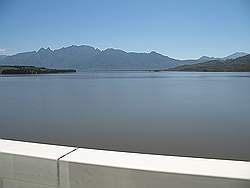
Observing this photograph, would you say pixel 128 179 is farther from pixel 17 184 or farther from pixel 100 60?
pixel 100 60

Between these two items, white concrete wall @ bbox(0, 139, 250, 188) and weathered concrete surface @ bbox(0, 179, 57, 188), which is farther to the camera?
weathered concrete surface @ bbox(0, 179, 57, 188)

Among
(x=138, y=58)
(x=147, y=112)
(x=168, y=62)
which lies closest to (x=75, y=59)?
(x=138, y=58)

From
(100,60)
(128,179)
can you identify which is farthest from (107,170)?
(100,60)

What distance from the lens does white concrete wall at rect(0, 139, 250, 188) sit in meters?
1.19

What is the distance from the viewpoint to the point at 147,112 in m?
15.4

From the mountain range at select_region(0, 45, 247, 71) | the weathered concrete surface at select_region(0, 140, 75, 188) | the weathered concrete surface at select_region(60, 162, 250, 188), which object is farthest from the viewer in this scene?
the mountain range at select_region(0, 45, 247, 71)

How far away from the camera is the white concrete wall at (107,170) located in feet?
3.91

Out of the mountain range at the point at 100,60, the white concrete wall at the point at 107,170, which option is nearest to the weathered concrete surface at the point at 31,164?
the white concrete wall at the point at 107,170

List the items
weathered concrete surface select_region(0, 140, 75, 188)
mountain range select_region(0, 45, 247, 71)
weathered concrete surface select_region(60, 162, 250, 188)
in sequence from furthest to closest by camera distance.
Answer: mountain range select_region(0, 45, 247, 71), weathered concrete surface select_region(0, 140, 75, 188), weathered concrete surface select_region(60, 162, 250, 188)

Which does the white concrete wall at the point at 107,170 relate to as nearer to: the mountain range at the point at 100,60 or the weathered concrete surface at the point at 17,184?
the weathered concrete surface at the point at 17,184

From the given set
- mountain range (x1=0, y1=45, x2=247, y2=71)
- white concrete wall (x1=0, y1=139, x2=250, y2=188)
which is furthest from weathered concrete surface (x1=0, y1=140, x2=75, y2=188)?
mountain range (x1=0, y1=45, x2=247, y2=71)

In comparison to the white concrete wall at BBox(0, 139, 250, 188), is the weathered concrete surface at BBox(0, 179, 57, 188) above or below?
below

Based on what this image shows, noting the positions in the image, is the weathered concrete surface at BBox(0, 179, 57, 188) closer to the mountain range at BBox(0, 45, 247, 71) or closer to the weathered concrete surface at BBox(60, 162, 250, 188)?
the weathered concrete surface at BBox(60, 162, 250, 188)

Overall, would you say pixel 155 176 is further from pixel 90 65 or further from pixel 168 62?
pixel 90 65
